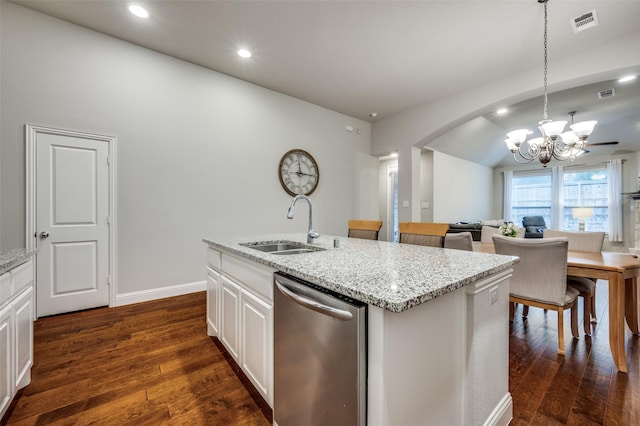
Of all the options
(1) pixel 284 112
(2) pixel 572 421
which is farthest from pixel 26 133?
(2) pixel 572 421

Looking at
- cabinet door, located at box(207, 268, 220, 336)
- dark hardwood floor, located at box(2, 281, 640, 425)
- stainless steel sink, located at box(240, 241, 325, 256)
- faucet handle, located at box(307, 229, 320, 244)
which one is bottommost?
dark hardwood floor, located at box(2, 281, 640, 425)

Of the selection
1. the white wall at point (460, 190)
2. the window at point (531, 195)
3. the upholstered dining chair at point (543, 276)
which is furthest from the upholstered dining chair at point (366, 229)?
the window at point (531, 195)

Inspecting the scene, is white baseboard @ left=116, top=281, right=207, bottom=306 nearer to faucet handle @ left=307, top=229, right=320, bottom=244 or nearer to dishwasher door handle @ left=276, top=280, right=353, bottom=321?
faucet handle @ left=307, top=229, right=320, bottom=244

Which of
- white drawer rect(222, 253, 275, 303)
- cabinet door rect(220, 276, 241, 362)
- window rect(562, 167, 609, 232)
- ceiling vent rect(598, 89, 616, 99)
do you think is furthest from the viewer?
window rect(562, 167, 609, 232)

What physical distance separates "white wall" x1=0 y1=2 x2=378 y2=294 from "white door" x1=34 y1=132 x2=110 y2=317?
0.13 m

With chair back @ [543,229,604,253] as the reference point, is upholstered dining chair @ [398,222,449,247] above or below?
above

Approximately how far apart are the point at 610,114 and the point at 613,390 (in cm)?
637

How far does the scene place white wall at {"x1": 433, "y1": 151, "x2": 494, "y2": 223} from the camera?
21.6 feet

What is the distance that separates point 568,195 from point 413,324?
31.9 feet

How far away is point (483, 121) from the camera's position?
6141mm

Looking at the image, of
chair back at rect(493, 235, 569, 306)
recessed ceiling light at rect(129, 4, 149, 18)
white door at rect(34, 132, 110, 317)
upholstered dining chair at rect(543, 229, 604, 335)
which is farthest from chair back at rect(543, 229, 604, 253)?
white door at rect(34, 132, 110, 317)

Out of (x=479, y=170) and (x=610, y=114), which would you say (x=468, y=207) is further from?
(x=610, y=114)

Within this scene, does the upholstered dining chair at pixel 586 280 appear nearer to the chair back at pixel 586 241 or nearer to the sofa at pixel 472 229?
the chair back at pixel 586 241

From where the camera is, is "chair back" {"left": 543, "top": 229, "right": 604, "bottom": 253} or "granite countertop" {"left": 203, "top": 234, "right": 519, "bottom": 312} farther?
"chair back" {"left": 543, "top": 229, "right": 604, "bottom": 253}
